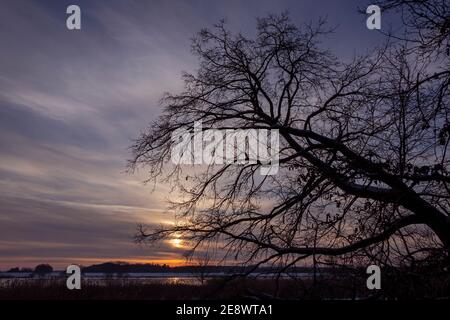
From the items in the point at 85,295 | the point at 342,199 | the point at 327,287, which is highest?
the point at 342,199

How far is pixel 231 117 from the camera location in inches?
394

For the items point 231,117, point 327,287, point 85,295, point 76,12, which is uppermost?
point 76,12

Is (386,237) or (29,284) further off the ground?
(386,237)

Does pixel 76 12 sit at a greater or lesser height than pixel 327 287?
greater

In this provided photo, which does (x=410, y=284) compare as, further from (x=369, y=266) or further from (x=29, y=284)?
(x=29, y=284)
